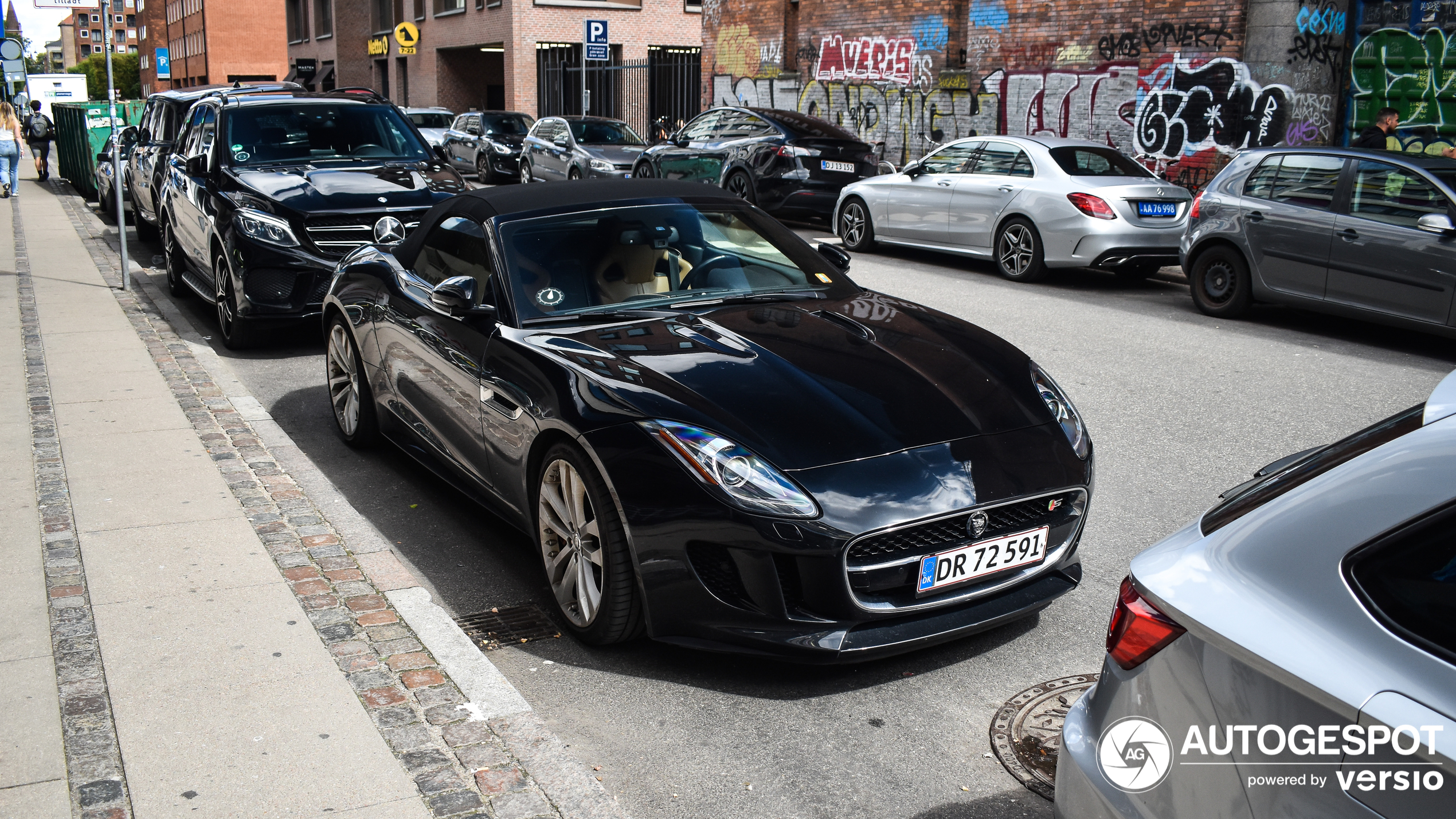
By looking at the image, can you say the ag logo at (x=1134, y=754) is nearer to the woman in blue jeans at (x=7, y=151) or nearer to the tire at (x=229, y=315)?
the tire at (x=229, y=315)

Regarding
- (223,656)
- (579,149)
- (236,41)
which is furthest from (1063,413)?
(236,41)

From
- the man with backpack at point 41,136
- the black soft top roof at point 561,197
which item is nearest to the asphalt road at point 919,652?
the black soft top roof at point 561,197

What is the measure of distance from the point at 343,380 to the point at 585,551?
126 inches

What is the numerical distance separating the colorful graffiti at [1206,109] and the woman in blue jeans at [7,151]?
19554mm

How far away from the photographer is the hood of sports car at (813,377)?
3895 mm

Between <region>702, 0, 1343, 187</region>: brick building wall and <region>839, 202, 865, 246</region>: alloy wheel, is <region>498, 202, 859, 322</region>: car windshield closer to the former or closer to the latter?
<region>839, 202, 865, 246</region>: alloy wheel

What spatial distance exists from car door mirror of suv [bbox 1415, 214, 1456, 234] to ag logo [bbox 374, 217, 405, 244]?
7430mm

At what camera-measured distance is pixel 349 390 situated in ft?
22.2

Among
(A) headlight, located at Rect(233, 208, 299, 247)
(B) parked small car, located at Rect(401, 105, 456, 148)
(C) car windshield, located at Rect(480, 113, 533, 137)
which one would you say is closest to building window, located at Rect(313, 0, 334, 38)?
(B) parked small car, located at Rect(401, 105, 456, 148)

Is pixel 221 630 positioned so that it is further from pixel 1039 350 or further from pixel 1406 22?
pixel 1406 22

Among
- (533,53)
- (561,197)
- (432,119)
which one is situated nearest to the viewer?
(561,197)

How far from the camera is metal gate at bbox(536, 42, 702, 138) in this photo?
3547 centimetres

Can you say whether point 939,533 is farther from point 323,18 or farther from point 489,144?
point 323,18

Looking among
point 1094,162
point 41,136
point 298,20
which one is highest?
point 298,20
